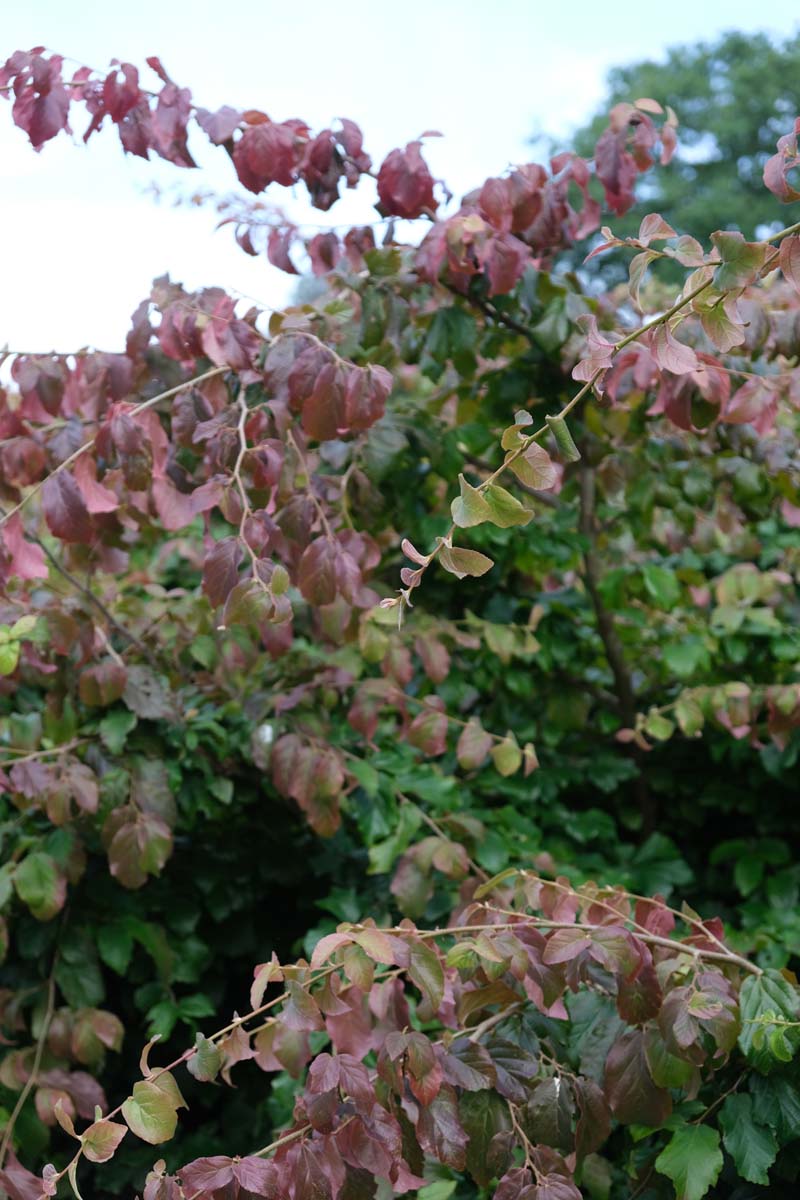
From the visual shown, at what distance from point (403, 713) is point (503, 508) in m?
1.00

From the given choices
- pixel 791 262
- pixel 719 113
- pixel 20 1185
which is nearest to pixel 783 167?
pixel 791 262

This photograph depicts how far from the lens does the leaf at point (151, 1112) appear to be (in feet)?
3.17

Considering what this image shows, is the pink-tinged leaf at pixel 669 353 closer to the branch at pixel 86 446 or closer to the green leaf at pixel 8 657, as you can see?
the branch at pixel 86 446

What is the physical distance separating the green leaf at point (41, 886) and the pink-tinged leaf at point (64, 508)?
20.1 inches

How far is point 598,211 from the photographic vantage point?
201 cm

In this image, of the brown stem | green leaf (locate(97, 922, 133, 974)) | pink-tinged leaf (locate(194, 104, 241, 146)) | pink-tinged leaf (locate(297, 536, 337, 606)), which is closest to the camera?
pink-tinged leaf (locate(297, 536, 337, 606))

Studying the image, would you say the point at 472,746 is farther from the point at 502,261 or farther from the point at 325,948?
the point at 325,948

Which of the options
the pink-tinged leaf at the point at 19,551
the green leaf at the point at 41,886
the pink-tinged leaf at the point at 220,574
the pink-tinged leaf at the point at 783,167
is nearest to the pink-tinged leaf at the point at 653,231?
the pink-tinged leaf at the point at 783,167

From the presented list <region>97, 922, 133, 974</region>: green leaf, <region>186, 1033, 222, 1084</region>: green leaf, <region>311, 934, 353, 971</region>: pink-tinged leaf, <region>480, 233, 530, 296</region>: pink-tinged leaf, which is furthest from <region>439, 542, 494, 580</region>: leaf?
<region>97, 922, 133, 974</region>: green leaf

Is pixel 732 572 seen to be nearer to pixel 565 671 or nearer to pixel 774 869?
pixel 565 671

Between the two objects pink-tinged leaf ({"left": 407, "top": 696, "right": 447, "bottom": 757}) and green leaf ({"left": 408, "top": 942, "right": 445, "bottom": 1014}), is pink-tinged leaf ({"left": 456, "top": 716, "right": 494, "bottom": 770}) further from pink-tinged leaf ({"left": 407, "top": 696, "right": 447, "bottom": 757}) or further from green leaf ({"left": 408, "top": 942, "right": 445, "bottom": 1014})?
green leaf ({"left": 408, "top": 942, "right": 445, "bottom": 1014})

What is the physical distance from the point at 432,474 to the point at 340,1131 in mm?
1473

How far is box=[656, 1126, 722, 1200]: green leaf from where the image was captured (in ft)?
3.60

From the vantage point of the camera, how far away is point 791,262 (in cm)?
98
